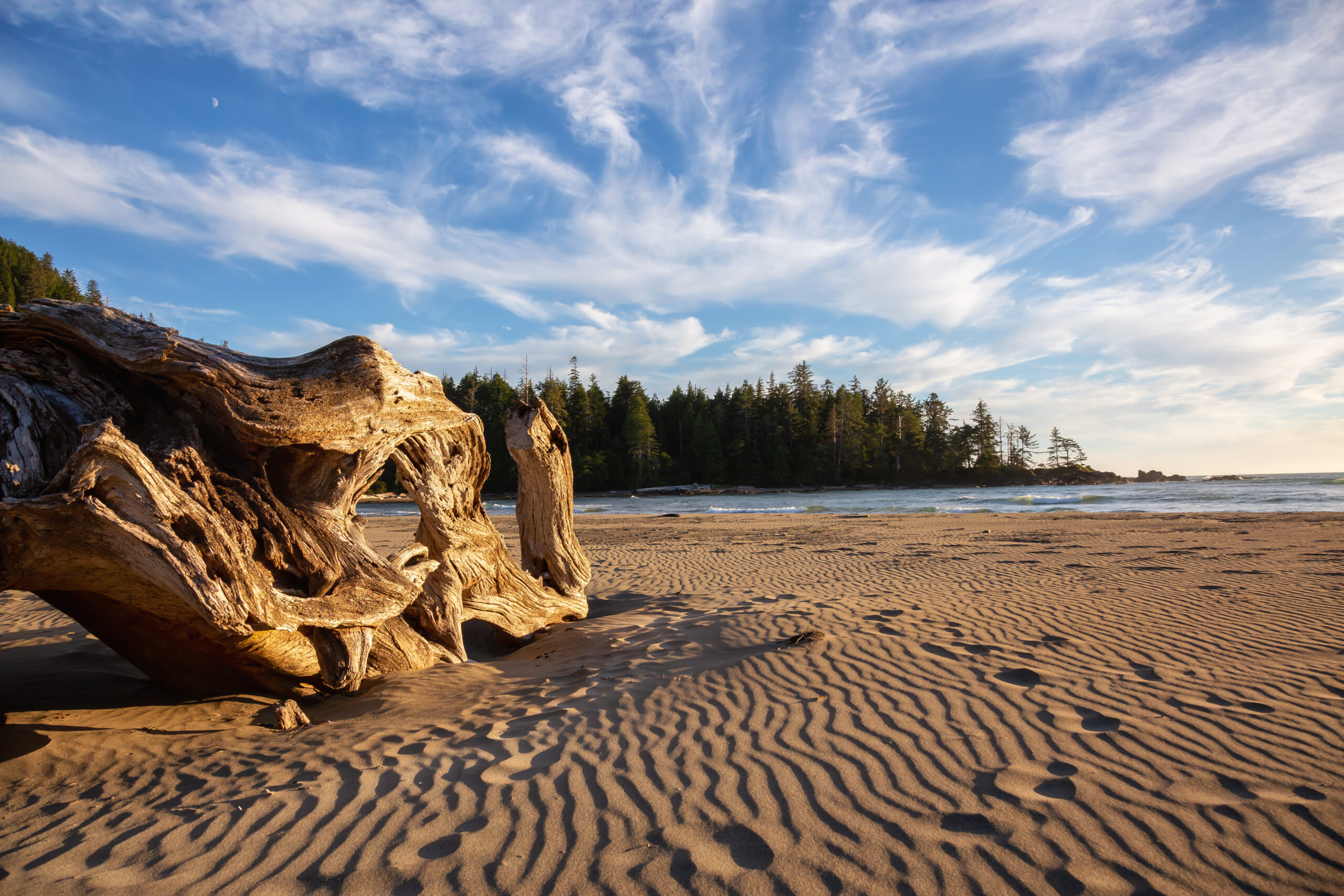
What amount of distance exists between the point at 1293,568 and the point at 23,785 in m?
13.7

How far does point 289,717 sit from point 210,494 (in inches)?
61.8

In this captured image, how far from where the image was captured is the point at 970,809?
2764 mm

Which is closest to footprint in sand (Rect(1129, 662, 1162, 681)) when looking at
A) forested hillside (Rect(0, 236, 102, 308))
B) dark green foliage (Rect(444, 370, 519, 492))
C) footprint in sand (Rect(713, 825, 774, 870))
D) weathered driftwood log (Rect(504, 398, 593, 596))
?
footprint in sand (Rect(713, 825, 774, 870))

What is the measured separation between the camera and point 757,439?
75938 millimetres

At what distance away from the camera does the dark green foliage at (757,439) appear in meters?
68.4

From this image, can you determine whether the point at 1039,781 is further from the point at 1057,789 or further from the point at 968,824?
the point at 968,824

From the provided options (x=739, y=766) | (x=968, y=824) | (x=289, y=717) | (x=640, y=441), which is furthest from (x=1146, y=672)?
(x=640, y=441)

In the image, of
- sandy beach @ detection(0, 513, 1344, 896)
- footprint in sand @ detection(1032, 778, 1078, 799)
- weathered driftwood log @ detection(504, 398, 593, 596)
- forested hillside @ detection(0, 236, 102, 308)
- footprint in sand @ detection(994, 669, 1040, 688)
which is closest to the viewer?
sandy beach @ detection(0, 513, 1344, 896)

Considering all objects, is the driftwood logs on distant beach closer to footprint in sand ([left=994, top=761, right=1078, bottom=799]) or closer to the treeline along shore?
footprint in sand ([left=994, top=761, right=1078, bottom=799])

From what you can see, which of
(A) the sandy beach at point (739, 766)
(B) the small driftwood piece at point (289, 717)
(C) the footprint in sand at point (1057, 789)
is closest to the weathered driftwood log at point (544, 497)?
(A) the sandy beach at point (739, 766)

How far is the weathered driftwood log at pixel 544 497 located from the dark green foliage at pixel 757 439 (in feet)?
191

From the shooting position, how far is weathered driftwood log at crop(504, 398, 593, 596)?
21.9ft

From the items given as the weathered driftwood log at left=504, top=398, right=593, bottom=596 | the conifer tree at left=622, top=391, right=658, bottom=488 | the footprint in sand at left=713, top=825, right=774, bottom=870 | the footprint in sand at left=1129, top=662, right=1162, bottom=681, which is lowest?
the footprint in sand at left=713, top=825, right=774, bottom=870

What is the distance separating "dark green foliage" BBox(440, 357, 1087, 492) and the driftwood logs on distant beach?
201 ft
